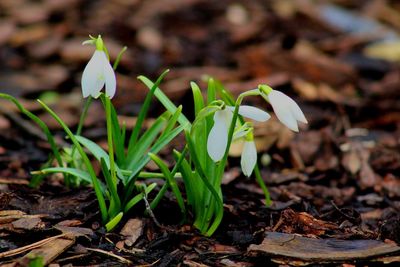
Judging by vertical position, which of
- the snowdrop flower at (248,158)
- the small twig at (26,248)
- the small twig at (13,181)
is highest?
the snowdrop flower at (248,158)

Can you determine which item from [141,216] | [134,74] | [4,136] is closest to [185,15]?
[134,74]

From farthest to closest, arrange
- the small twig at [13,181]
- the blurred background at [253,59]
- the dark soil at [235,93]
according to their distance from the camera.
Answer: the blurred background at [253,59]
the small twig at [13,181]
the dark soil at [235,93]

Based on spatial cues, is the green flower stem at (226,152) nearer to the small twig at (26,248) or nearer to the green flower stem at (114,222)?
the green flower stem at (114,222)

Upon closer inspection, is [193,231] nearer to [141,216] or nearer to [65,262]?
[141,216]

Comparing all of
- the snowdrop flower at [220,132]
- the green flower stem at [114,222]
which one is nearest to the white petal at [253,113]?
the snowdrop flower at [220,132]

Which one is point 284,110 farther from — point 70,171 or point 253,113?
point 70,171

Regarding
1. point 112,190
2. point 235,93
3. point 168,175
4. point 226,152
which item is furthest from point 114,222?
point 235,93

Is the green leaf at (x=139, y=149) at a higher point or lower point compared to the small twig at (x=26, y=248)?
higher

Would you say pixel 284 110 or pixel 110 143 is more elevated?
pixel 284 110

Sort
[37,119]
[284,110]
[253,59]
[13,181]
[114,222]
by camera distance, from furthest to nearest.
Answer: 1. [253,59]
2. [13,181]
3. [37,119]
4. [114,222]
5. [284,110]
